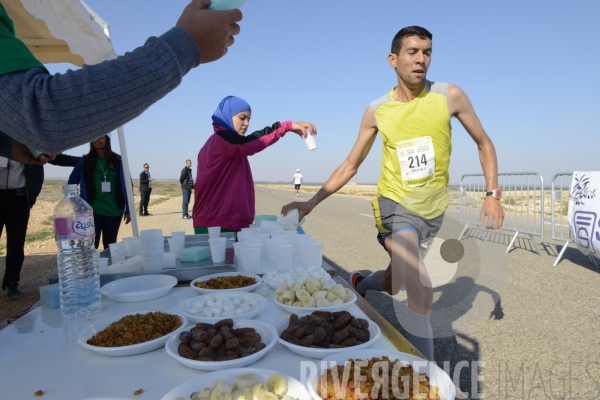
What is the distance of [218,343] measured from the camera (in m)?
1.27

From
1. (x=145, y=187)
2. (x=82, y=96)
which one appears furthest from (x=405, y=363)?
(x=145, y=187)

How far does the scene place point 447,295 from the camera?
464 centimetres

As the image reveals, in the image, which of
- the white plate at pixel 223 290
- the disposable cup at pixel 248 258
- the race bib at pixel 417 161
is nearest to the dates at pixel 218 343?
the white plate at pixel 223 290

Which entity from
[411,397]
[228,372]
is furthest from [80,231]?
[411,397]

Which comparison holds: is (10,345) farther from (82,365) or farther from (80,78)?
(80,78)

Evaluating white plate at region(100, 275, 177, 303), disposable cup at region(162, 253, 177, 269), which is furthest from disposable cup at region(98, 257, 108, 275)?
disposable cup at region(162, 253, 177, 269)

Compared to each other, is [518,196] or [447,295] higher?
[518,196]

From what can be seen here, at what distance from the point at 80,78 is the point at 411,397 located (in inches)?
45.1

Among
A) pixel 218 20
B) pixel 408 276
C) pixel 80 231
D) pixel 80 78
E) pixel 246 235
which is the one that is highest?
pixel 218 20

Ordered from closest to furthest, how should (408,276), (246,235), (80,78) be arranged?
1. (80,78)
2. (408,276)
3. (246,235)

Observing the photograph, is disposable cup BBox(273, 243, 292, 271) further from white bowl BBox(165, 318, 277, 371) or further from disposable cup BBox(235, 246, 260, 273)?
white bowl BBox(165, 318, 277, 371)

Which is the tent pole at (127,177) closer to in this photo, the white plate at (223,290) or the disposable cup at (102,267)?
the disposable cup at (102,267)

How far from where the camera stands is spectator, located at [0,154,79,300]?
14.4 feet

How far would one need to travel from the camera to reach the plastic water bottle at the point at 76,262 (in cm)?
173
